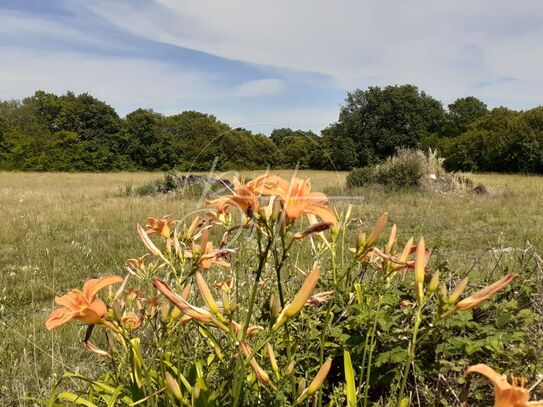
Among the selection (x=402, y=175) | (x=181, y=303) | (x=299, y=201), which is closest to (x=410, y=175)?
(x=402, y=175)

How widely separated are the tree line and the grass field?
12.5m

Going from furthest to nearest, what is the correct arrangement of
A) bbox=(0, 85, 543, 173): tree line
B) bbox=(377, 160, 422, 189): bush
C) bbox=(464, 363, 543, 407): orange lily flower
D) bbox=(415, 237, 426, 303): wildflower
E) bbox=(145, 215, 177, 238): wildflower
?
bbox=(0, 85, 543, 173): tree line, bbox=(377, 160, 422, 189): bush, bbox=(145, 215, 177, 238): wildflower, bbox=(415, 237, 426, 303): wildflower, bbox=(464, 363, 543, 407): orange lily flower

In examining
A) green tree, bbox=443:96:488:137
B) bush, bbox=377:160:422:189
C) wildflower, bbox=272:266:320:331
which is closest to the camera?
wildflower, bbox=272:266:320:331

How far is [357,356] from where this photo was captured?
1.42 m

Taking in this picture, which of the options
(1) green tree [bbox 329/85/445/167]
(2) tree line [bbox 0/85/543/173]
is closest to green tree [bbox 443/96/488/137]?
(2) tree line [bbox 0/85/543/173]

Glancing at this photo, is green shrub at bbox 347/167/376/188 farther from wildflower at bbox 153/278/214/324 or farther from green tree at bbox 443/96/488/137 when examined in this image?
green tree at bbox 443/96/488/137

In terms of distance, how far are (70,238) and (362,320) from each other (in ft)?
18.9

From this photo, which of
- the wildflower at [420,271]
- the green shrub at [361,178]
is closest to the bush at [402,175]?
the green shrub at [361,178]

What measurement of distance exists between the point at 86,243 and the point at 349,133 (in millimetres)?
23189

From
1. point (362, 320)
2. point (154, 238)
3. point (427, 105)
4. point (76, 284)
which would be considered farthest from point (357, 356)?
point (427, 105)

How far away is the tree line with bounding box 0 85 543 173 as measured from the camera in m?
27.8

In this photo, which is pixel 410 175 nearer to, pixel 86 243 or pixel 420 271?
pixel 86 243

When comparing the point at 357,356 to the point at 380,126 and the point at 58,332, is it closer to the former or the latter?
the point at 58,332

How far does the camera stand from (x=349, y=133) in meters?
27.5
